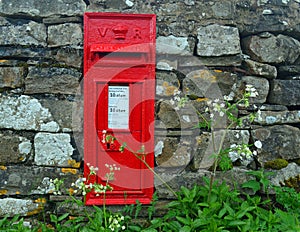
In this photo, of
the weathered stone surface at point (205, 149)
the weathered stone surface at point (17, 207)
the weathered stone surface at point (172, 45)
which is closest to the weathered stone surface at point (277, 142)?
the weathered stone surface at point (205, 149)

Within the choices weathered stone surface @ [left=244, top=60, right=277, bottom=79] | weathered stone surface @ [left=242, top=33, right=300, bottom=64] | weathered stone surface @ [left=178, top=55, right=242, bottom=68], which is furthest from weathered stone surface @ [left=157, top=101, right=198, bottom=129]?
weathered stone surface @ [left=242, top=33, right=300, bottom=64]

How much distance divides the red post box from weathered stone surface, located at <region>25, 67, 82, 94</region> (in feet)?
0.32

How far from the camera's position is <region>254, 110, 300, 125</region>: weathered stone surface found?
2.67m

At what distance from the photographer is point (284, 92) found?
2.70 metres

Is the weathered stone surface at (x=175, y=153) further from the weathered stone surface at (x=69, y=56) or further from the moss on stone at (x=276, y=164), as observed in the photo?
the weathered stone surface at (x=69, y=56)

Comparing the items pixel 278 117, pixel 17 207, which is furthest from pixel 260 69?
pixel 17 207

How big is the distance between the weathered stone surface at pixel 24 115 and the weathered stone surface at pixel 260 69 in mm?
1445

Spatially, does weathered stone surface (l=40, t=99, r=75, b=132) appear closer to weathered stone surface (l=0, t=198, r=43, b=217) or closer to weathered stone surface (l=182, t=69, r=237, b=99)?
weathered stone surface (l=0, t=198, r=43, b=217)

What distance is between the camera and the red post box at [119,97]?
2.49m

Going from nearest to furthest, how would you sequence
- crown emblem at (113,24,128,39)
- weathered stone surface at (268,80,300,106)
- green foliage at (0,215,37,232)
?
green foliage at (0,215,37,232)
crown emblem at (113,24,128,39)
weathered stone surface at (268,80,300,106)

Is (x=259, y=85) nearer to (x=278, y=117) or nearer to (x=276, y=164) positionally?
(x=278, y=117)

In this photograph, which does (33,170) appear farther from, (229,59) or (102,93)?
(229,59)

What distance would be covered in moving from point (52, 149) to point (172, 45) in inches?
43.9

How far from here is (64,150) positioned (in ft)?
8.31
